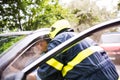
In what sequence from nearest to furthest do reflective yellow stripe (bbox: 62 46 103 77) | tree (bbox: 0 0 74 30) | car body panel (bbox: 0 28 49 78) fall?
reflective yellow stripe (bbox: 62 46 103 77) < car body panel (bbox: 0 28 49 78) < tree (bbox: 0 0 74 30)

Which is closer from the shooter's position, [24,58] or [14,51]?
[14,51]

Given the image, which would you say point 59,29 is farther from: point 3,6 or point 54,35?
point 3,6

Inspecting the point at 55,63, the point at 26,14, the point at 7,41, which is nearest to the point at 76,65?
the point at 55,63

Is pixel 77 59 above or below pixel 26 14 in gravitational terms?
above

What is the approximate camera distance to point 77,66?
2.80m

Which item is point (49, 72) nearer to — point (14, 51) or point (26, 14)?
point (14, 51)

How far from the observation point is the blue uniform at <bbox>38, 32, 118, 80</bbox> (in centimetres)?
277

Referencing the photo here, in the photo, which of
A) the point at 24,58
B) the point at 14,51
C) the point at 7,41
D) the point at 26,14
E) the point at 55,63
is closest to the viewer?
the point at 55,63

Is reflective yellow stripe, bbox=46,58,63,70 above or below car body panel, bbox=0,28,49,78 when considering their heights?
above

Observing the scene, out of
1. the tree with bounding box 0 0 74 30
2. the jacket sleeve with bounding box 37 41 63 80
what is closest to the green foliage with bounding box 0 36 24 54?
the jacket sleeve with bounding box 37 41 63 80

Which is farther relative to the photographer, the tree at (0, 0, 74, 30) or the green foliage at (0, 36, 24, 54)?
the tree at (0, 0, 74, 30)

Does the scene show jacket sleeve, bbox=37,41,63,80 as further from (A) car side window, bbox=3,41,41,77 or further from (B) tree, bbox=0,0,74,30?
(B) tree, bbox=0,0,74,30

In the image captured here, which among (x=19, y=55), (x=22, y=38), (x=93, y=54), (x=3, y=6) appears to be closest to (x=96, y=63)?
(x=93, y=54)

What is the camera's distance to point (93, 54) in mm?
2846
